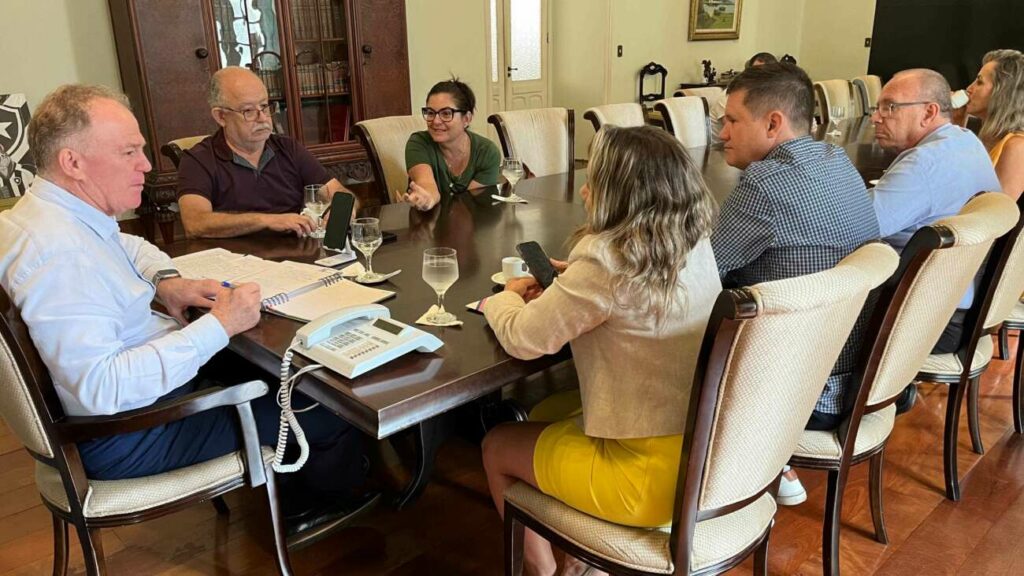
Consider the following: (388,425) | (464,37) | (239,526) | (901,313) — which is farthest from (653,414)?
(464,37)

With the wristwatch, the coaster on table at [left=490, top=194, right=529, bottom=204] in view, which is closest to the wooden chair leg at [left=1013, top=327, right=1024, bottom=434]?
the coaster on table at [left=490, top=194, right=529, bottom=204]

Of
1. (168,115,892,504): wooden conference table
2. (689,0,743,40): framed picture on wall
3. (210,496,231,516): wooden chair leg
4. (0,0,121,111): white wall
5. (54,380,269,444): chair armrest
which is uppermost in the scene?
(689,0,743,40): framed picture on wall

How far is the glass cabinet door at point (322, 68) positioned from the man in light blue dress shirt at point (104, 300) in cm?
311

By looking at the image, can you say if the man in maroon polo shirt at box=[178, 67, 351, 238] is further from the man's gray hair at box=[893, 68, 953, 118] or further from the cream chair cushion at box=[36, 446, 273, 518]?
the man's gray hair at box=[893, 68, 953, 118]

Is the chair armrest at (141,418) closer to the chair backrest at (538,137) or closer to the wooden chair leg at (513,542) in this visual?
the wooden chair leg at (513,542)

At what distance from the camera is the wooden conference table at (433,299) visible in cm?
115

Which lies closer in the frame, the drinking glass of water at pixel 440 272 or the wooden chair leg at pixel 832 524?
the drinking glass of water at pixel 440 272

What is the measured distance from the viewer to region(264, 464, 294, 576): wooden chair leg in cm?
149

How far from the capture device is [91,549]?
4.47 feet

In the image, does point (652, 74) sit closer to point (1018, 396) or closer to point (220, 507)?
point (1018, 396)

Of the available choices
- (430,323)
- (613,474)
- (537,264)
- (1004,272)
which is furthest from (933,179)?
(430,323)

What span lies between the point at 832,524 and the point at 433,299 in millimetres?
1052

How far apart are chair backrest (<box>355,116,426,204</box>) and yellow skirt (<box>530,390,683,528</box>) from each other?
1727mm

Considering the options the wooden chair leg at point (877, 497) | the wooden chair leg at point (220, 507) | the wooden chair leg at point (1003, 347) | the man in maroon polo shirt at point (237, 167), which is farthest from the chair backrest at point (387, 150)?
the wooden chair leg at point (1003, 347)
